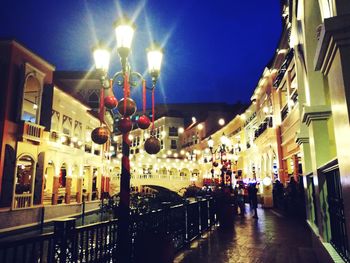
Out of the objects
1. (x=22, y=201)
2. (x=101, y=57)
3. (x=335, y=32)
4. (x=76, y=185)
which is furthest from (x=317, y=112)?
(x=76, y=185)

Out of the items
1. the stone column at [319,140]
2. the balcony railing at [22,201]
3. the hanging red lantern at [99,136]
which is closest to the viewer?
the stone column at [319,140]

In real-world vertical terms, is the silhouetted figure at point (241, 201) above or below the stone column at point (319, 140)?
below

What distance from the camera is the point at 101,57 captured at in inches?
236

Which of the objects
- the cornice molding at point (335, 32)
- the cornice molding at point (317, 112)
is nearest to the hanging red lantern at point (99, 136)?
the cornice molding at point (317, 112)

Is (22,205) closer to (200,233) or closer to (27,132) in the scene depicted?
(27,132)

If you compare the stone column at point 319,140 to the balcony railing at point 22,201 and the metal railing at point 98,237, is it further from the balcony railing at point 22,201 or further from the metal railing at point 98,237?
the balcony railing at point 22,201

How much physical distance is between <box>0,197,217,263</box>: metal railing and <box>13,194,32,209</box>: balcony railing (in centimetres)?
978

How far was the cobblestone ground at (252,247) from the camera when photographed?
6844 millimetres

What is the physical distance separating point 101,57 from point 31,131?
1166cm

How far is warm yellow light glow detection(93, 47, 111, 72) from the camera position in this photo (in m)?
5.99

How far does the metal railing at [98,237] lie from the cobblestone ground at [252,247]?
61 centimetres

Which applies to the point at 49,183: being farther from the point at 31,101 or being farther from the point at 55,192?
the point at 31,101

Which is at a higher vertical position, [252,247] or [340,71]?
[340,71]

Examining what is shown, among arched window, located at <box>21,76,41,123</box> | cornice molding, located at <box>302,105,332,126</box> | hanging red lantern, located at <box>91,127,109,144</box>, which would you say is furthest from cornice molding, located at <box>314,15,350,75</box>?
arched window, located at <box>21,76,41,123</box>
